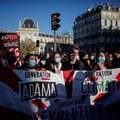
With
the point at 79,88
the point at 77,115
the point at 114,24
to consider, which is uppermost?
the point at 114,24

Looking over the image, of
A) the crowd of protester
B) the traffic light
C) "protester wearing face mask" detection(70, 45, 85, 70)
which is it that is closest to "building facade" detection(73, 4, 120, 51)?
the traffic light

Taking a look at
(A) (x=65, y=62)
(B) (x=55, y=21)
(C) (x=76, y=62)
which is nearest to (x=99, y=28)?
(B) (x=55, y=21)

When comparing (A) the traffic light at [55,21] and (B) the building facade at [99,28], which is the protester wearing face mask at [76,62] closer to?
(A) the traffic light at [55,21]

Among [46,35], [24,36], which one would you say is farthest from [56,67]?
[46,35]

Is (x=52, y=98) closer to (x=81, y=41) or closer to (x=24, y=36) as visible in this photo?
(x=81, y=41)

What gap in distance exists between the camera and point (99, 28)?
111 m

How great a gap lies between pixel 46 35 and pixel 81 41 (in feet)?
201

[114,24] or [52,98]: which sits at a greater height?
[114,24]

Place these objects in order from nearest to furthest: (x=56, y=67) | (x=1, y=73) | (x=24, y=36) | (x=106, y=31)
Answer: (x=1, y=73) → (x=56, y=67) → (x=106, y=31) → (x=24, y=36)

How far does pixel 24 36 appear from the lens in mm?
165750

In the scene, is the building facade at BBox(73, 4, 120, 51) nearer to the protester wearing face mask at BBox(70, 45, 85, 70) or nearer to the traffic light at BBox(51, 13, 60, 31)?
the traffic light at BBox(51, 13, 60, 31)

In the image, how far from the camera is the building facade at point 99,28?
356 feet

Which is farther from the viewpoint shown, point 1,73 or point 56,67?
point 56,67

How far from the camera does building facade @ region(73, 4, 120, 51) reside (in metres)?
108
